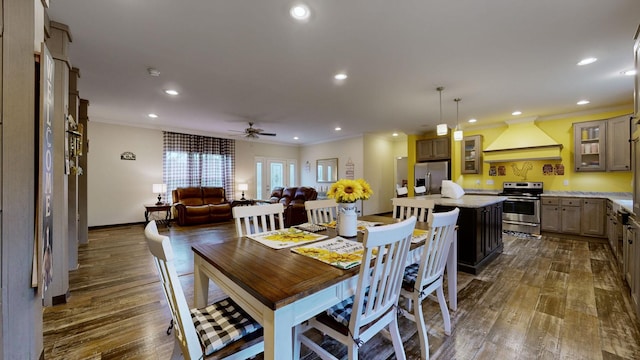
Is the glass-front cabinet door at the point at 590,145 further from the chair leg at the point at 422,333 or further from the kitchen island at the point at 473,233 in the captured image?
the chair leg at the point at 422,333

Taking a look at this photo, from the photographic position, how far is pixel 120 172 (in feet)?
20.0

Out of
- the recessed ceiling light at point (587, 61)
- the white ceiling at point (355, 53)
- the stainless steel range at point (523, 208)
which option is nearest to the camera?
the white ceiling at point (355, 53)

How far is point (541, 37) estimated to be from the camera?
2.38 meters

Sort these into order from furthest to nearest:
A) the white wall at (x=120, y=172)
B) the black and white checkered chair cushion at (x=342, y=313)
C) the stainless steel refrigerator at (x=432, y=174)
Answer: the stainless steel refrigerator at (x=432, y=174), the white wall at (x=120, y=172), the black and white checkered chair cushion at (x=342, y=313)

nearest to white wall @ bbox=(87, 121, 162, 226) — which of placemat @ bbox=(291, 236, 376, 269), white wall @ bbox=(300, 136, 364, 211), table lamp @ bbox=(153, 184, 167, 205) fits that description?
table lamp @ bbox=(153, 184, 167, 205)

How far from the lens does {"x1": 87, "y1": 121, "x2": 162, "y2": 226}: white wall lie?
5.79m

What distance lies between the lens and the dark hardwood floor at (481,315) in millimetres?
1775

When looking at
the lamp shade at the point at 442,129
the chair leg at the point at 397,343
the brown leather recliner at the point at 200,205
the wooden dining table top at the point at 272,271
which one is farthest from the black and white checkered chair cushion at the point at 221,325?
the brown leather recliner at the point at 200,205

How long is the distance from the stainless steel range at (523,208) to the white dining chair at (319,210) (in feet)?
13.7

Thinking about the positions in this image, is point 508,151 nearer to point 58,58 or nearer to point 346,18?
point 346,18

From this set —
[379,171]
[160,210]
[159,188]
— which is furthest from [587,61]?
[159,188]

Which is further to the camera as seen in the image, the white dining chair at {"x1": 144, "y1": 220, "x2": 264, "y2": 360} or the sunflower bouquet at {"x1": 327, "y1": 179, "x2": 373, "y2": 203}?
the sunflower bouquet at {"x1": 327, "y1": 179, "x2": 373, "y2": 203}

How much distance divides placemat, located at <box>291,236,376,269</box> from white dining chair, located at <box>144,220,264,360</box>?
0.46 meters

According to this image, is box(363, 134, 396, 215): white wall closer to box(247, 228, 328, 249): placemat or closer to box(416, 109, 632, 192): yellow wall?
box(416, 109, 632, 192): yellow wall
